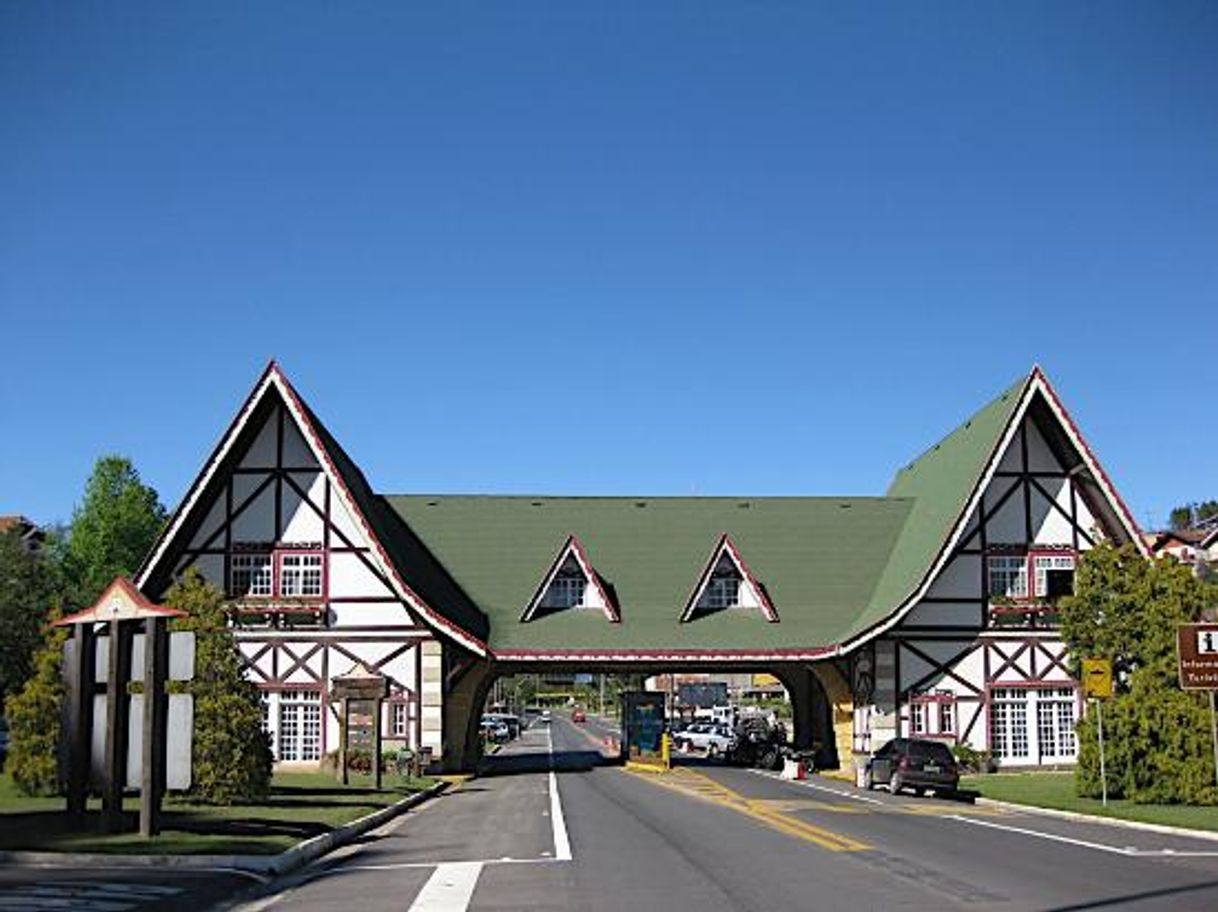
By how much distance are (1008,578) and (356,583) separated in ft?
65.9

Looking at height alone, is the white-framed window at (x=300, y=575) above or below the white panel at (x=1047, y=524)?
below

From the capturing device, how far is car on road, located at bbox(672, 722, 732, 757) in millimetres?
71625

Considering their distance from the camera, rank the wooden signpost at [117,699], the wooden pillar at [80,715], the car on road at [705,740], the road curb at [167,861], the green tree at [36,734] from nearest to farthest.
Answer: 1. the road curb at [167,861]
2. the wooden signpost at [117,699]
3. the wooden pillar at [80,715]
4. the green tree at [36,734]
5. the car on road at [705,740]

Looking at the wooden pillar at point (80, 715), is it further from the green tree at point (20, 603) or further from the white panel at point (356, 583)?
the green tree at point (20, 603)

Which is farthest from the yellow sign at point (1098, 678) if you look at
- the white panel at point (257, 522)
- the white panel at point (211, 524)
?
the white panel at point (211, 524)

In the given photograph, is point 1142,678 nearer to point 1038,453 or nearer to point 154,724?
point 1038,453

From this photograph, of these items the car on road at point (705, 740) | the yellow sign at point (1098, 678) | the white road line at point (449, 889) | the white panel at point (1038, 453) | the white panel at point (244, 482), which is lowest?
the car on road at point (705, 740)

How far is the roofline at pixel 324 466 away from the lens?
42.2 m

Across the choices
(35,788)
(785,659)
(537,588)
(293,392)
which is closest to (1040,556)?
(785,659)

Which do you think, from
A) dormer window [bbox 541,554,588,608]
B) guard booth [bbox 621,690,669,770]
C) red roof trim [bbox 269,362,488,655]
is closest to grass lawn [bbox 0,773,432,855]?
red roof trim [bbox 269,362,488,655]

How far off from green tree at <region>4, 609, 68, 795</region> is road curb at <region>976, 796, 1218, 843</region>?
18.7 m

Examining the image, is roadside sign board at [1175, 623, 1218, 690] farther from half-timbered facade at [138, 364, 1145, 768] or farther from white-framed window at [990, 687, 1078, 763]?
white-framed window at [990, 687, 1078, 763]

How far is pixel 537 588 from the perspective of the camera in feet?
160

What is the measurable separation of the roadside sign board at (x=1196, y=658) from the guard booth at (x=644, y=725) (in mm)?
25955
